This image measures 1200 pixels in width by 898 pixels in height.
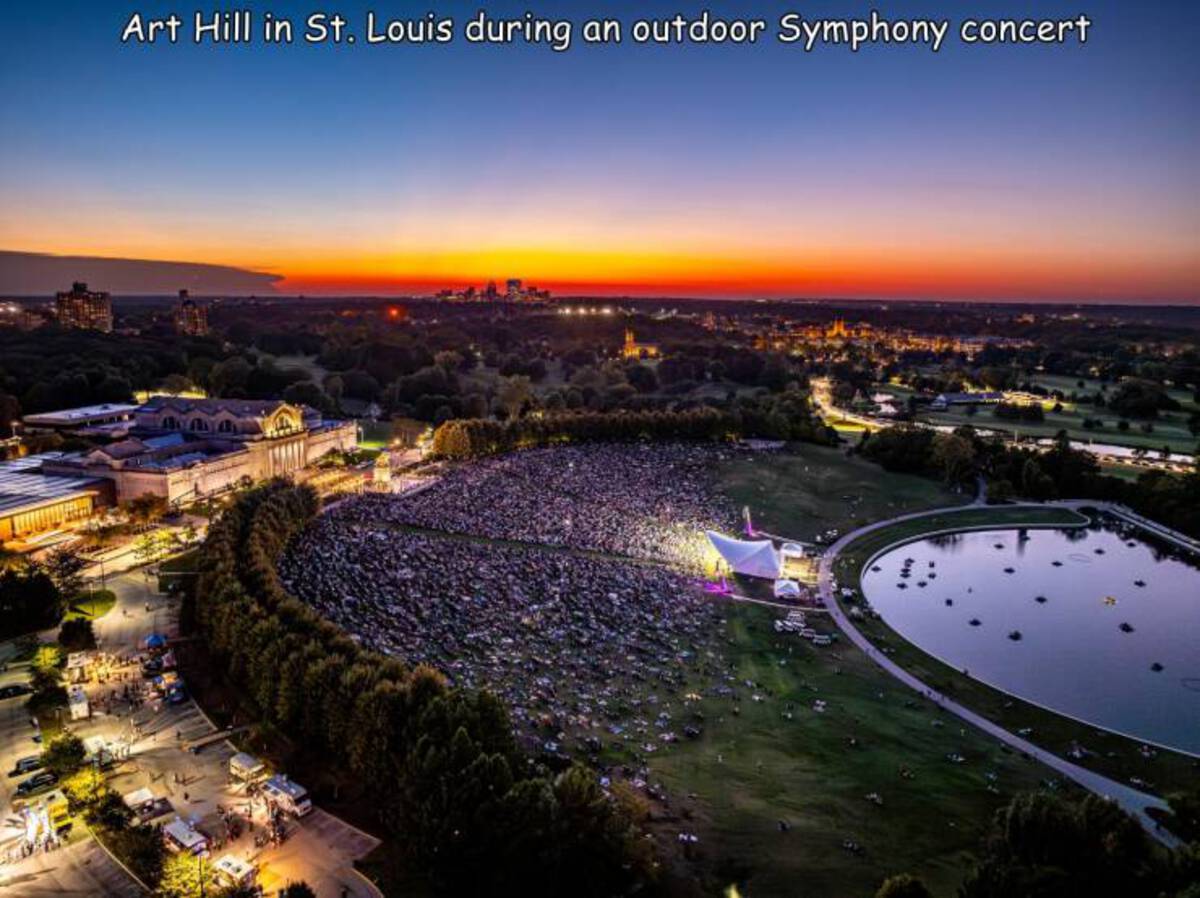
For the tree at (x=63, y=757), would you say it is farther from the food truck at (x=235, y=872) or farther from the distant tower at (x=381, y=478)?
the distant tower at (x=381, y=478)

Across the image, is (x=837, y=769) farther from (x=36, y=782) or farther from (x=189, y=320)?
(x=189, y=320)

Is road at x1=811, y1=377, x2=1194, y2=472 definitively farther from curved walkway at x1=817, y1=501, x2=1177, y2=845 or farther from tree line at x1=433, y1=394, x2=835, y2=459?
curved walkway at x1=817, y1=501, x2=1177, y2=845

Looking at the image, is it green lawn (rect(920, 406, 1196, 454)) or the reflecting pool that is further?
green lawn (rect(920, 406, 1196, 454))

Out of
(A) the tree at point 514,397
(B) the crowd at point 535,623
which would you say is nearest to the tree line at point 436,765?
(B) the crowd at point 535,623

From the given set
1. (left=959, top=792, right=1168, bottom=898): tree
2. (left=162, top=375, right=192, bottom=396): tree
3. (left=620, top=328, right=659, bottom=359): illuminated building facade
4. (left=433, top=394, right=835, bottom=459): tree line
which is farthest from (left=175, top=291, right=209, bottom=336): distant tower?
(left=959, top=792, right=1168, bottom=898): tree

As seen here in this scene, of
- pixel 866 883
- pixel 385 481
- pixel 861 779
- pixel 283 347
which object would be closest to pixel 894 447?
pixel 385 481

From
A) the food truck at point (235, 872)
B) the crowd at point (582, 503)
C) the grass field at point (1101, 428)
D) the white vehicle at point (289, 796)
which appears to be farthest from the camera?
the grass field at point (1101, 428)
